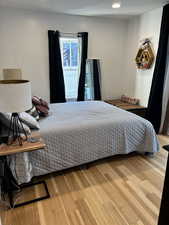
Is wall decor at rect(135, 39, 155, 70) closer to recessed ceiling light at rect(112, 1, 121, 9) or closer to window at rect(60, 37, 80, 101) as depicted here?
recessed ceiling light at rect(112, 1, 121, 9)

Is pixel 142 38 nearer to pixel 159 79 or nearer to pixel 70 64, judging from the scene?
pixel 159 79

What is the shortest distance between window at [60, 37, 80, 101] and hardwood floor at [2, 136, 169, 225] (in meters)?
2.18

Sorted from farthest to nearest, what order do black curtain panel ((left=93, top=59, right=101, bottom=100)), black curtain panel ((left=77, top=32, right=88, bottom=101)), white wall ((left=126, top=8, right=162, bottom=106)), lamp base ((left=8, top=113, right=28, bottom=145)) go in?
black curtain panel ((left=93, top=59, right=101, bottom=100)) → black curtain panel ((left=77, top=32, right=88, bottom=101)) → white wall ((left=126, top=8, right=162, bottom=106)) → lamp base ((left=8, top=113, right=28, bottom=145))

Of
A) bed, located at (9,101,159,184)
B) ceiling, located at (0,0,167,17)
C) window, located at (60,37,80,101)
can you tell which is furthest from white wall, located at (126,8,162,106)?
bed, located at (9,101,159,184)

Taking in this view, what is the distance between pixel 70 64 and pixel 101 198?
121 inches

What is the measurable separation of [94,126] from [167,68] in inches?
82.0

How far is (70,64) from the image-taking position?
4.10 meters

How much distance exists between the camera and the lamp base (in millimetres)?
1778

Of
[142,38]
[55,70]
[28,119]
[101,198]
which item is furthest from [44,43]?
[101,198]

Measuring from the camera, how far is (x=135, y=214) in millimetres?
1691

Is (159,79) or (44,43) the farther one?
(44,43)

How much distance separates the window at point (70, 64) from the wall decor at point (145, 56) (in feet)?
4.58

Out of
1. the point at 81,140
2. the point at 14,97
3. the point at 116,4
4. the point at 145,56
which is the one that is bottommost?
the point at 81,140

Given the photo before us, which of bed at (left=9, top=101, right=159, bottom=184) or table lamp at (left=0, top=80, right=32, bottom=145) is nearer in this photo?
table lamp at (left=0, top=80, right=32, bottom=145)
